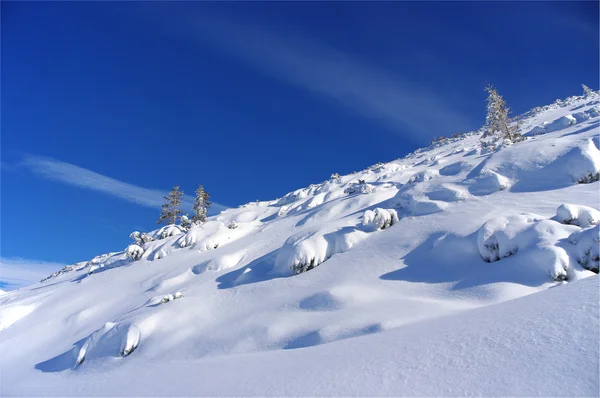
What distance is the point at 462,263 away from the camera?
11.9 m

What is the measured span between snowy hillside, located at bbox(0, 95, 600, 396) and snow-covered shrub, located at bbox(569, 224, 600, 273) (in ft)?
0.12

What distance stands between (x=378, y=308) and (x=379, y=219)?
7.53 meters

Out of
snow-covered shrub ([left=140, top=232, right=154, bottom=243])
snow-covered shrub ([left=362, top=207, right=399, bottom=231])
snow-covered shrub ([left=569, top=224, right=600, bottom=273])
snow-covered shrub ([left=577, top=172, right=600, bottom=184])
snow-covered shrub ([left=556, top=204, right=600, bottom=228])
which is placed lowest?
snow-covered shrub ([left=569, top=224, right=600, bottom=273])

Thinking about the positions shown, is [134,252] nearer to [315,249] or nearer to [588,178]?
[315,249]

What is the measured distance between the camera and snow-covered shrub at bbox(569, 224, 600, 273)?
9.21m

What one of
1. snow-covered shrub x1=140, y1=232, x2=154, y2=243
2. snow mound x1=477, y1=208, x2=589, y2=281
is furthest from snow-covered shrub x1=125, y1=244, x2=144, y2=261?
snow mound x1=477, y1=208, x2=589, y2=281

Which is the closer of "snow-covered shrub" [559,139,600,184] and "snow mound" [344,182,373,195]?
"snow-covered shrub" [559,139,600,184]

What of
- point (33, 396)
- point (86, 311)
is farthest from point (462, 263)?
point (86, 311)

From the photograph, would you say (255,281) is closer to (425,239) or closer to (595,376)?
(425,239)

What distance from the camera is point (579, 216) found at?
37.4ft

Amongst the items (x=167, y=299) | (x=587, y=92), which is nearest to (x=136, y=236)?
(x=167, y=299)

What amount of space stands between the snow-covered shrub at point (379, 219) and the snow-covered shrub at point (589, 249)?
8287 millimetres

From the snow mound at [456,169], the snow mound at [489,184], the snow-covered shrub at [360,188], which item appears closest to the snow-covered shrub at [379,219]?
the snow mound at [489,184]

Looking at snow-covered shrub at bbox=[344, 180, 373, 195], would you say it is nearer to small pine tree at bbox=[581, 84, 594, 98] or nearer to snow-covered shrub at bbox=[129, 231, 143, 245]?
snow-covered shrub at bbox=[129, 231, 143, 245]
